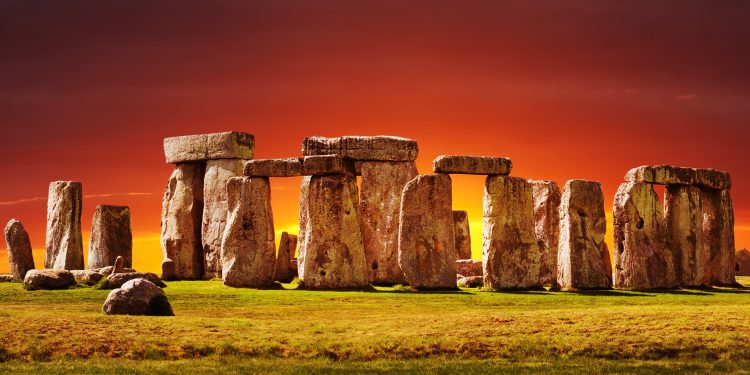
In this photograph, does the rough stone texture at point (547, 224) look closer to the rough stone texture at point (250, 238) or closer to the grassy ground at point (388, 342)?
the rough stone texture at point (250, 238)

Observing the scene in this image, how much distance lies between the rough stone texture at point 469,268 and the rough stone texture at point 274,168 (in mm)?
8305

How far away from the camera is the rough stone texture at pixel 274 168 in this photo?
31742 millimetres

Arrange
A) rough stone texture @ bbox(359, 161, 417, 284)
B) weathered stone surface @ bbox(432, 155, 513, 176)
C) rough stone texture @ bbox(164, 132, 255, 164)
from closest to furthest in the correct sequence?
weathered stone surface @ bbox(432, 155, 513, 176), rough stone texture @ bbox(359, 161, 417, 284), rough stone texture @ bbox(164, 132, 255, 164)

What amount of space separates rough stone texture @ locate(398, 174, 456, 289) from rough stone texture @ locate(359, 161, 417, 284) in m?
3.62

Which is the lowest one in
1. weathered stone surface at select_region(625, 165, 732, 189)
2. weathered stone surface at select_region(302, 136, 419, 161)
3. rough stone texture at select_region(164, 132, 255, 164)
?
weathered stone surface at select_region(625, 165, 732, 189)

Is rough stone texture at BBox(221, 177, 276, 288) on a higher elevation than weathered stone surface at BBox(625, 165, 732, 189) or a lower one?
lower

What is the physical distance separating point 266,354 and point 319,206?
12.3 m

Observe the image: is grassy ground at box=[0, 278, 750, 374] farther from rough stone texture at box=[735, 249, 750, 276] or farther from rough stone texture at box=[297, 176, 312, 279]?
rough stone texture at box=[735, 249, 750, 276]

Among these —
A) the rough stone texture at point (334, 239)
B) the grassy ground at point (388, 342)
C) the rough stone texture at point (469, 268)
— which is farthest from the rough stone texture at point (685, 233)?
the grassy ground at point (388, 342)

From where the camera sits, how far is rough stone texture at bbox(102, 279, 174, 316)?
22016 millimetres

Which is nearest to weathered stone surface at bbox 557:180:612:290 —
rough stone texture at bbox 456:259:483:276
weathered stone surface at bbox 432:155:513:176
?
weathered stone surface at bbox 432:155:513:176

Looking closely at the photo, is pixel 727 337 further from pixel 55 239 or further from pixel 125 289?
pixel 55 239

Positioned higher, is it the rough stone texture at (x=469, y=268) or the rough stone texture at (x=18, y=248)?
the rough stone texture at (x=18, y=248)

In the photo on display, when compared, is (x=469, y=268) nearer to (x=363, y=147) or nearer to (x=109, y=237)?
(x=363, y=147)
